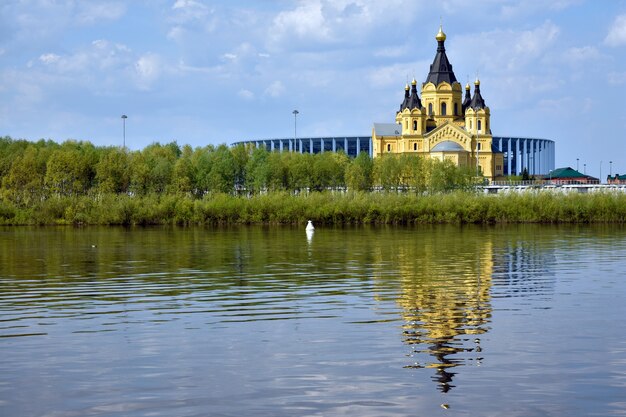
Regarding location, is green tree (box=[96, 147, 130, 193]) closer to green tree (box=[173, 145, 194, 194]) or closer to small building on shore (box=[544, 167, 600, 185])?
green tree (box=[173, 145, 194, 194])

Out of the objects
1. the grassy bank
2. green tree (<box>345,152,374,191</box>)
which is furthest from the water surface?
green tree (<box>345,152,374,191</box>)

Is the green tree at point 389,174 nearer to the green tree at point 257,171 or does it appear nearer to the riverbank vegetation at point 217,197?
the riverbank vegetation at point 217,197

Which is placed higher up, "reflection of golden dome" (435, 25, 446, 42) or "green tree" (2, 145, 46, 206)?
"reflection of golden dome" (435, 25, 446, 42)

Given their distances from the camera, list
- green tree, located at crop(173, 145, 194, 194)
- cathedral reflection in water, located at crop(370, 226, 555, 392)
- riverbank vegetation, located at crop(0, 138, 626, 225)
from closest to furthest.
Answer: cathedral reflection in water, located at crop(370, 226, 555, 392)
riverbank vegetation, located at crop(0, 138, 626, 225)
green tree, located at crop(173, 145, 194, 194)

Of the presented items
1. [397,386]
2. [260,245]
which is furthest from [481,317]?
[260,245]

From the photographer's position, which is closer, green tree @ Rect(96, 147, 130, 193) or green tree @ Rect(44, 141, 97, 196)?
green tree @ Rect(44, 141, 97, 196)

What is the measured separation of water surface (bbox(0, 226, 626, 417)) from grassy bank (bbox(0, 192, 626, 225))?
45123 mm

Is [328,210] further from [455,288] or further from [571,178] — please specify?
[571,178]

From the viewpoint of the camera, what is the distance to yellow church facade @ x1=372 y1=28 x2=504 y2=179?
150500 mm

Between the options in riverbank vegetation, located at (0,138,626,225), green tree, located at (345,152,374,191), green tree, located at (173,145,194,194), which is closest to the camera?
riverbank vegetation, located at (0,138,626,225)

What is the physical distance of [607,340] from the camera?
1847 centimetres

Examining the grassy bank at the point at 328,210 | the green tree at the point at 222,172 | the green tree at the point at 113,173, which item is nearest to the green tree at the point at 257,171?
the green tree at the point at 222,172

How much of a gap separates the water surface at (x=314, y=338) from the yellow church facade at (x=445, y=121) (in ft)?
371

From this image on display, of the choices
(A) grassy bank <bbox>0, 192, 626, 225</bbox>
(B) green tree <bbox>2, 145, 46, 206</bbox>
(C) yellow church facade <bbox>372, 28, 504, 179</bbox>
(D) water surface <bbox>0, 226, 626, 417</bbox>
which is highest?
(C) yellow church facade <bbox>372, 28, 504, 179</bbox>
